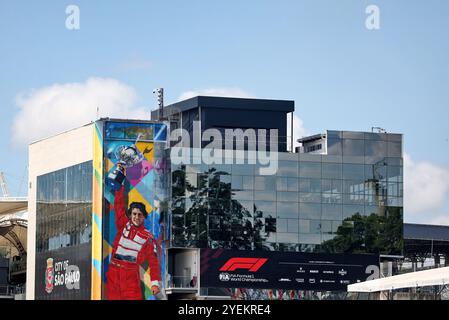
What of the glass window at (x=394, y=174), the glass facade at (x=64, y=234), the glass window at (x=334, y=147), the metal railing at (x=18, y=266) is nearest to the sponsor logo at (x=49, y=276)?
the glass facade at (x=64, y=234)

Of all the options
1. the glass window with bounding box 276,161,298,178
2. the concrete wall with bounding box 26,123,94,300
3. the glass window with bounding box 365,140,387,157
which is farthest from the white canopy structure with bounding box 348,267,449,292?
the concrete wall with bounding box 26,123,94,300

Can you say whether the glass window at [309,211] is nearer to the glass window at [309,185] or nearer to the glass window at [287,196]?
the glass window at [287,196]

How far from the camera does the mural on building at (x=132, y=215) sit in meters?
97.3

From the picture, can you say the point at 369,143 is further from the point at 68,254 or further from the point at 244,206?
the point at 68,254

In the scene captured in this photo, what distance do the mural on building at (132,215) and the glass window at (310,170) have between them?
11627 millimetres

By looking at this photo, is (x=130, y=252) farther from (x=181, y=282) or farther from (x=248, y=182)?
(x=248, y=182)

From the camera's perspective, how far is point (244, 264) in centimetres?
9744

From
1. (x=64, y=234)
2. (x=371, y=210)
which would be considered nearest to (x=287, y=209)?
(x=371, y=210)

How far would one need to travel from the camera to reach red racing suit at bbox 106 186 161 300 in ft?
319

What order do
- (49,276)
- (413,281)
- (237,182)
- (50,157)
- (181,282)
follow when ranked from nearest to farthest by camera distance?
(413,281)
(181,282)
(237,182)
(49,276)
(50,157)

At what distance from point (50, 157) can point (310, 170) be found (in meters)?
25.9

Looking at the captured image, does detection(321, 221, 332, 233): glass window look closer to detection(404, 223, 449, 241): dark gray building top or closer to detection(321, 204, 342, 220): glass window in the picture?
detection(321, 204, 342, 220): glass window

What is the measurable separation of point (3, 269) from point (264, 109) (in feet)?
133

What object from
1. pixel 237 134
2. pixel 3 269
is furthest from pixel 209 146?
pixel 3 269
